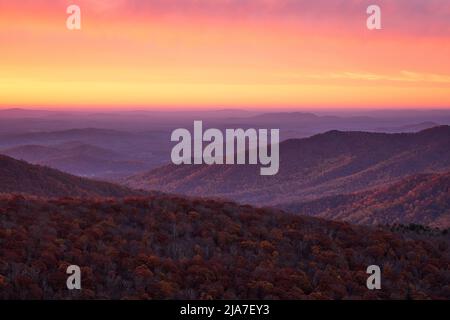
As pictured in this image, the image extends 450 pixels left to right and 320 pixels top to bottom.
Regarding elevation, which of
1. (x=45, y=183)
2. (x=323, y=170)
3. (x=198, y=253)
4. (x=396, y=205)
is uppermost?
(x=198, y=253)

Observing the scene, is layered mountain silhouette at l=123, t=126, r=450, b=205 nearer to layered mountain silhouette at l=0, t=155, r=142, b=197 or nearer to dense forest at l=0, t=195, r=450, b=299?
layered mountain silhouette at l=0, t=155, r=142, b=197

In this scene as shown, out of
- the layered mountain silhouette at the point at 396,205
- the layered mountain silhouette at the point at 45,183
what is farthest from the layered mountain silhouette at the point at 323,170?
the layered mountain silhouette at the point at 45,183

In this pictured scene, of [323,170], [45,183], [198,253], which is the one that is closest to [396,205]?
[45,183]

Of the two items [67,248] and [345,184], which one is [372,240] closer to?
[67,248]

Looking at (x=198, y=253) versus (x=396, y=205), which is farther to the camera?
(x=396, y=205)

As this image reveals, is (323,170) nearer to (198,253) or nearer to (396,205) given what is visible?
(396,205)

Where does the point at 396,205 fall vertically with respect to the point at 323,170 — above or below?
above

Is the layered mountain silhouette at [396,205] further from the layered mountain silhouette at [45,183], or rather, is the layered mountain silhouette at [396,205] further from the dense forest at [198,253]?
the dense forest at [198,253]
